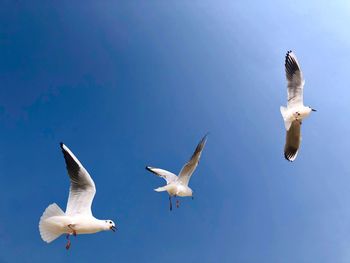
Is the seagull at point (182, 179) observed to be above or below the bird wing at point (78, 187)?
above

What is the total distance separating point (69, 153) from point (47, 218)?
3.51 ft

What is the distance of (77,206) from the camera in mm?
9477

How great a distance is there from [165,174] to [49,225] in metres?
4.73

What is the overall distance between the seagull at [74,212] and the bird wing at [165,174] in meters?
3.85

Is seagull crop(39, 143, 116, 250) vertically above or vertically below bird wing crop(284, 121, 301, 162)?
below

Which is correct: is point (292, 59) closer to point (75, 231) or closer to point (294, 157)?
point (294, 157)

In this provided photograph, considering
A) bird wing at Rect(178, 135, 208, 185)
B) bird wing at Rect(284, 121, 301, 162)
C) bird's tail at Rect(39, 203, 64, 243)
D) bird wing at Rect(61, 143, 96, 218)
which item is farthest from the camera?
bird wing at Rect(284, 121, 301, 162)

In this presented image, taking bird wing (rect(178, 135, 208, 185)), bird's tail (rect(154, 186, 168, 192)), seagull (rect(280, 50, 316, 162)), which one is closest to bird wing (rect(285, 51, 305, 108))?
seagull (rect(280, 50, 316, 162))

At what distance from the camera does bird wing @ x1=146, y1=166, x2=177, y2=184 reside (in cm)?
1332

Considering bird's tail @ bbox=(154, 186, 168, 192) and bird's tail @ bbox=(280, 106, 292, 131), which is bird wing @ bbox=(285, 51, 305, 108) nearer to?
bird's tail @ bbox=(280, 106, 292, 131)

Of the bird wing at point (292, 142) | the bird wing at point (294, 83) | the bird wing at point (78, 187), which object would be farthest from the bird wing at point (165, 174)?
the bird wing at point (78, 187)

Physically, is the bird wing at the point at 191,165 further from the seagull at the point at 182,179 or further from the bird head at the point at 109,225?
the bird head at the point at 109,225

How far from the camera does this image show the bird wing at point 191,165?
12.5 m

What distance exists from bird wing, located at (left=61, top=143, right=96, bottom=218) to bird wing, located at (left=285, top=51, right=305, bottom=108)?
568cm
